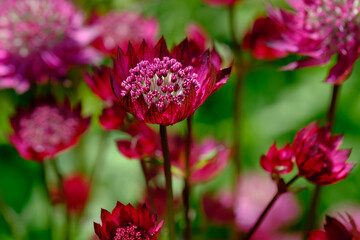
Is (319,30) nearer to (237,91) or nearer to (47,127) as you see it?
(237,91)

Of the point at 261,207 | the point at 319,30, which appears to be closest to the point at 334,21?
the point at 319,30

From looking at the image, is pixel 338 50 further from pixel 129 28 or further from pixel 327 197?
pixel 327 197

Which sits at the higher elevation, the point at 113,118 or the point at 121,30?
the point at 121,30

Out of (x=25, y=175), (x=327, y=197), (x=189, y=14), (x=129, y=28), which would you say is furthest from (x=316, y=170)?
(x=189, y=14)

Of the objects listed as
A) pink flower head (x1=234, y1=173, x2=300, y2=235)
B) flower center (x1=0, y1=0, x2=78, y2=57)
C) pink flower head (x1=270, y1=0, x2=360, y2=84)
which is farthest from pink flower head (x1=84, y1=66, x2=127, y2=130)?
pink flower head (x1=234, y1=173, x2=300, y2=235)

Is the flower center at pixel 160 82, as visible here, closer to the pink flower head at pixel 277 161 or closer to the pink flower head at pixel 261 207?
the pink flower head at pixel 277 161
